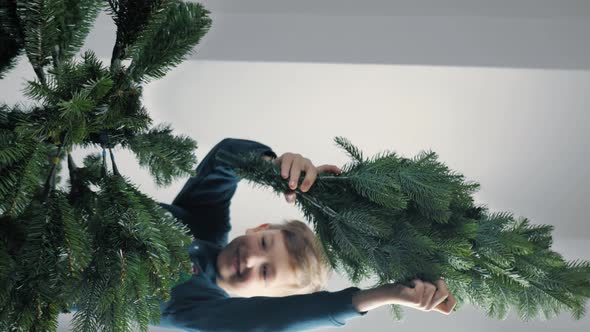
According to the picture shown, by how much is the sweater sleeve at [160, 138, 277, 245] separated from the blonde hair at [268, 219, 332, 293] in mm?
152

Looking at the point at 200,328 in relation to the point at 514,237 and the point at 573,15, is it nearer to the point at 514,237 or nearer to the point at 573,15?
the point at 514,237

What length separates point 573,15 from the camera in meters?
2.08

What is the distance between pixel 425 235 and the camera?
1.04 m

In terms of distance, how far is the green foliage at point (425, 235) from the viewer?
996 mm

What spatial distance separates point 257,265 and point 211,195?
0.62 feet

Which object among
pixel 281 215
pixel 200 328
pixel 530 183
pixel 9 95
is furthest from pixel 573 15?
pixel 9 95

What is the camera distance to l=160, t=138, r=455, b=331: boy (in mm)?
1007

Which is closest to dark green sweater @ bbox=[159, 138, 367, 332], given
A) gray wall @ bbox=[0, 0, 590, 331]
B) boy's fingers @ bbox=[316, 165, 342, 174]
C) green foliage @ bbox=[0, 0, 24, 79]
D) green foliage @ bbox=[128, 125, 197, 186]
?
boy's fingers @ bbox=[316, 165, 342, 174]

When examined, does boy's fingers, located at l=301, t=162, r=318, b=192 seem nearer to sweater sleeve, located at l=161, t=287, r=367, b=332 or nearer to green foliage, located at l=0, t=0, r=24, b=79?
sweater sleeve, located at l=161, t=287, r=367, b=332

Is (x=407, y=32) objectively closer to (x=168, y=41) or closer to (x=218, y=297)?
(x=218, y=297)

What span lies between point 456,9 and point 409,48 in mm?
222

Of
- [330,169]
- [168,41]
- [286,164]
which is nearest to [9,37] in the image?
[168,41]

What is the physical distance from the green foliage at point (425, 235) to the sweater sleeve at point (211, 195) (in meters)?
0.07

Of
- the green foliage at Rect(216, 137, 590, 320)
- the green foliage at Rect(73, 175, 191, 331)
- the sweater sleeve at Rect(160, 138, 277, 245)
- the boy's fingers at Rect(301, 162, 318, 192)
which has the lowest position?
the green foliage at Rect(73, 175, 191, 331)
